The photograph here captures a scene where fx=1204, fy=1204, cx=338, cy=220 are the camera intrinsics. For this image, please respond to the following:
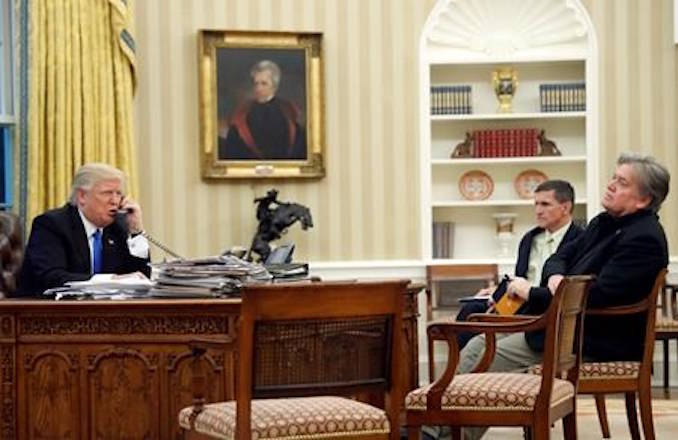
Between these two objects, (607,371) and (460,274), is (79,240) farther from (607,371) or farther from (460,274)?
(460,274)

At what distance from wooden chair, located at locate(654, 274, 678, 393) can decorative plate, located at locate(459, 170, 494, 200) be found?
141 cm

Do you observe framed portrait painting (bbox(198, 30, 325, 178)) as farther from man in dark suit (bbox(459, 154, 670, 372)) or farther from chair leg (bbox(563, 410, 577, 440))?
chair leg (bbox(563, 410, 577, 440))

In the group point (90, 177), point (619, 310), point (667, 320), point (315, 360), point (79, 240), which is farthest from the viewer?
point (667, 320)

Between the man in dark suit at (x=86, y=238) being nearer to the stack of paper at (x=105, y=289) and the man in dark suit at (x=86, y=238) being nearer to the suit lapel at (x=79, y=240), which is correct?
the suit lapel at (x=79, y=240)

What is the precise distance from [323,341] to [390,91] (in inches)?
203

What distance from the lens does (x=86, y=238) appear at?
17.4 feet

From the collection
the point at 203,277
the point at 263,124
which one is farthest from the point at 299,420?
the point at 263,124

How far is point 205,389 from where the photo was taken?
4402mm

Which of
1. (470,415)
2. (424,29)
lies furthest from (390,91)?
(470,415)

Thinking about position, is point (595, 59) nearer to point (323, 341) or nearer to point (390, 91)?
point (390, 91)

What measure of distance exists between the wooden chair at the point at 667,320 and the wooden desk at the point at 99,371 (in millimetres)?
3119

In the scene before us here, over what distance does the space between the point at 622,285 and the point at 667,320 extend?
8.42ft

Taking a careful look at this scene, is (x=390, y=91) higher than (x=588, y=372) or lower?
higher

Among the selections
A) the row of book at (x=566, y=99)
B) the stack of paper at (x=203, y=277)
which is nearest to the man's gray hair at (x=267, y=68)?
the row of book at (x=566, y=99)
